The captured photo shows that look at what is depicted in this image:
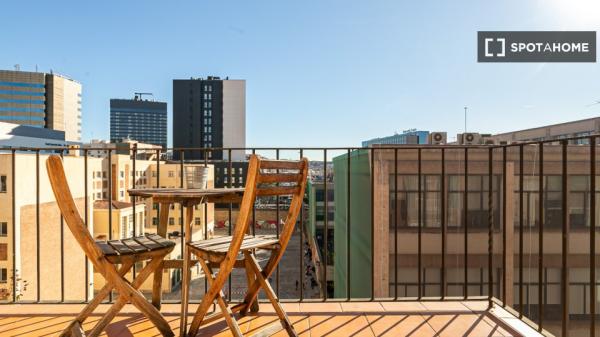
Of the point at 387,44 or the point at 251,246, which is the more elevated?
the point at 387,44

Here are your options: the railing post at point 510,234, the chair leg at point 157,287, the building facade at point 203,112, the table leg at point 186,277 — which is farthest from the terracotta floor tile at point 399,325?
the building facade at point 203,112

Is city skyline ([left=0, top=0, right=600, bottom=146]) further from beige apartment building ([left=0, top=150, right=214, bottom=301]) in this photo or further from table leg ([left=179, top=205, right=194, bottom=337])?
beige apartment building ([left=0, top=150, right=214, bottom=301])

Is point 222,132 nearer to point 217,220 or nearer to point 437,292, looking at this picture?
point 217,220

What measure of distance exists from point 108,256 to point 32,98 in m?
94.3

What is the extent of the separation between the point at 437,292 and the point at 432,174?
3.75 m

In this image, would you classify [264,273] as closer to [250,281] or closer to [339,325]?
[250,281]

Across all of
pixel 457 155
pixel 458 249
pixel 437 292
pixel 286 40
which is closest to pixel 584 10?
pixel 457 155

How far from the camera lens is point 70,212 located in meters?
1.76

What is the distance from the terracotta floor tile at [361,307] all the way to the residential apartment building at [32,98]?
9362 centimetres

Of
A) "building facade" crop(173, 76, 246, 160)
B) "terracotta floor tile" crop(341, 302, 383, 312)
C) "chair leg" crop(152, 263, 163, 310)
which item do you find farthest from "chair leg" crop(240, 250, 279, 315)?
"building facade" crop(173, 76, 246, 160)

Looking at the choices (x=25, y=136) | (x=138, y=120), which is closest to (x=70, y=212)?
(x=25, y=136)

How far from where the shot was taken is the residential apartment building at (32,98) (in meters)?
75.8

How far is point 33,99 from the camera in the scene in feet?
251

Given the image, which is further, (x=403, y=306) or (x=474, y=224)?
(x=474, y=224)
